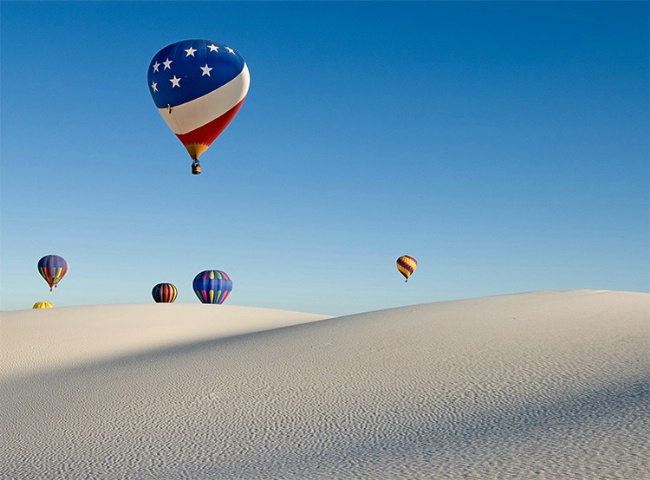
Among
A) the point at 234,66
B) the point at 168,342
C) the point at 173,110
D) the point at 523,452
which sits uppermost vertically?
the point at 234,66

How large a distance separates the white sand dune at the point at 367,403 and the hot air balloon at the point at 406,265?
87.3 ft

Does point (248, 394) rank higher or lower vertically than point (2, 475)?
higher

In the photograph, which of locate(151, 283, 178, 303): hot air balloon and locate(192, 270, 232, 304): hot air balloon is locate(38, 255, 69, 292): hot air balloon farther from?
locate(192, 270, 232, 304): hot air balloon

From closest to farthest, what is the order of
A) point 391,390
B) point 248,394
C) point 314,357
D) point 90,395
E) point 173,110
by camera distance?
point 391,390 → point 248,394 → point 90,395 → point 314,357 → point 173,110

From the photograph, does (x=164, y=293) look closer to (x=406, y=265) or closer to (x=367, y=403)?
(x=406, y=265)

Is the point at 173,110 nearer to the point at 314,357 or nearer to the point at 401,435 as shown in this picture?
the point at 314,357

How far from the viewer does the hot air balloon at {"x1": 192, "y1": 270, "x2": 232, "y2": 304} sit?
34906 mm

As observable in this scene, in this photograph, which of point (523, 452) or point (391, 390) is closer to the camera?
point (523, 452)

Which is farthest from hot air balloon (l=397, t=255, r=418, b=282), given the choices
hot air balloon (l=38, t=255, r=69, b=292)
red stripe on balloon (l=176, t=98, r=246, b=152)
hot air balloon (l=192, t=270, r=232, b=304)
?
hot air balloon (l=38, t=255, r=69, b=292)

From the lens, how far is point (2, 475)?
17.4ft

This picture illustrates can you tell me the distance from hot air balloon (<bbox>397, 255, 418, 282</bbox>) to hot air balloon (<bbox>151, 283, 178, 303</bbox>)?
15.8 metres

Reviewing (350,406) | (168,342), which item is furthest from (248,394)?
(168,342)

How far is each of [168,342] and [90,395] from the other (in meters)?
6.96

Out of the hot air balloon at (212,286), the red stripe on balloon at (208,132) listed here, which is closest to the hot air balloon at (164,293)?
the hot air balloon at (212,286)
